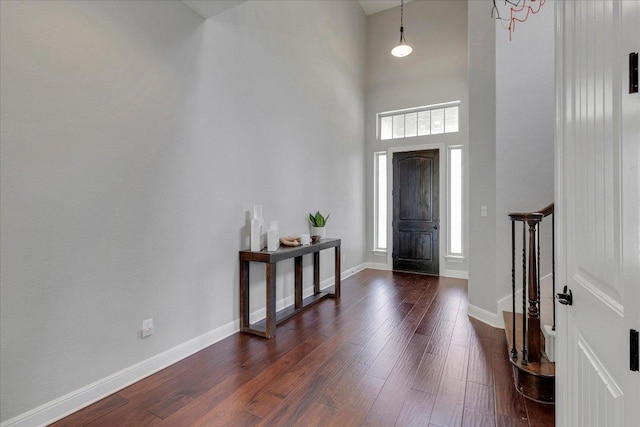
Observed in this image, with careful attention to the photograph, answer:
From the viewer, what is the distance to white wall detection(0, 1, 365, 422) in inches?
64.6

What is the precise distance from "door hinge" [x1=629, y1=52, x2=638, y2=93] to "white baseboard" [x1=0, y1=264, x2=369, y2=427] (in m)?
2.76

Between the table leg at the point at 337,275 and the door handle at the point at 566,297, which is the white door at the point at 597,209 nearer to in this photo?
the door handle at the point at 566,297

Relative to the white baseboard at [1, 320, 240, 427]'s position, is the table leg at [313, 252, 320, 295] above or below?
above

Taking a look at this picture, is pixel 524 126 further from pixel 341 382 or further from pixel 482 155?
pixel 341 382

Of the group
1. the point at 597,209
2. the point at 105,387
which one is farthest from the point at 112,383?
the point at 597,209

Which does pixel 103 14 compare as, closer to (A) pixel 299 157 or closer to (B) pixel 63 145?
(B) pixel 63 145

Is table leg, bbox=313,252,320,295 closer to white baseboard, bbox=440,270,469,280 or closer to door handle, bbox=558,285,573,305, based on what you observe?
white baseboard, bbox=440,270,469,280

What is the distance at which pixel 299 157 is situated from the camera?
158 inches

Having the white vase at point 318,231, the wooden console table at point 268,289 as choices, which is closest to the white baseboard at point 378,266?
the white vase at point 318,231

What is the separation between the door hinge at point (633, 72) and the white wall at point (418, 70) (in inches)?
191

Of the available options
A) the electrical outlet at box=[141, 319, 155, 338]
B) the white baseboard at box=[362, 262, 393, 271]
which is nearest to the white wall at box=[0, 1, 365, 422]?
the electrical outlet at box=[141, 319, 155, 338]

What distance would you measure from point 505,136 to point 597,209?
251 cm

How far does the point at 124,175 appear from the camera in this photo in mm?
2064

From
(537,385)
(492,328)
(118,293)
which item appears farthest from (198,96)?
(492,328)
